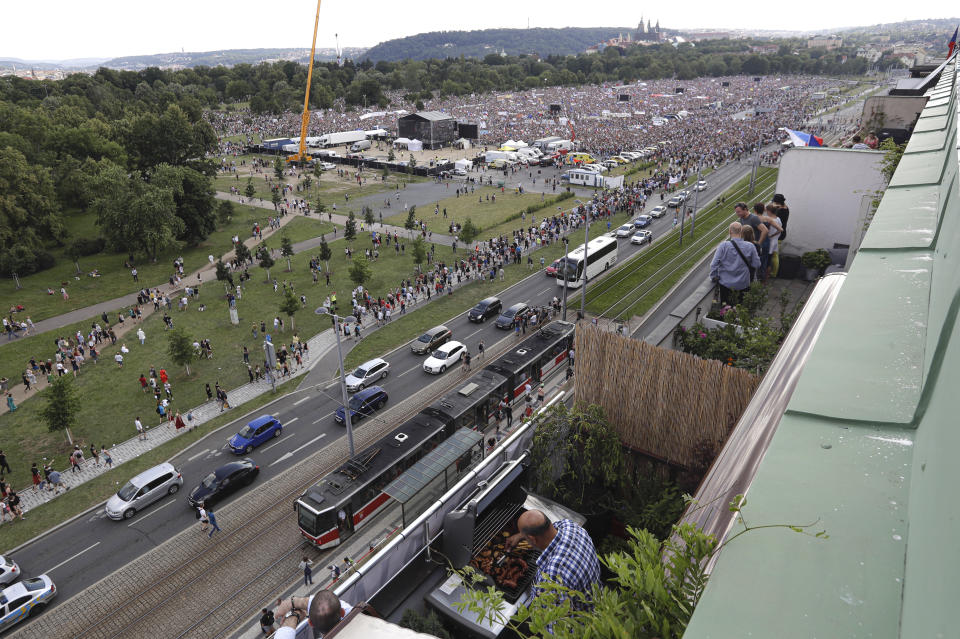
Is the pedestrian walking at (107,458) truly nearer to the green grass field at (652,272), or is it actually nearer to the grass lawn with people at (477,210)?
the green grass field at (652,272)

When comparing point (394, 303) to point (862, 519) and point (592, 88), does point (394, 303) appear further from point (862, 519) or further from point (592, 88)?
point (592, 88)

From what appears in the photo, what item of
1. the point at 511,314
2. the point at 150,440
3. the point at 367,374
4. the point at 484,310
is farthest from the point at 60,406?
the point at 511,314

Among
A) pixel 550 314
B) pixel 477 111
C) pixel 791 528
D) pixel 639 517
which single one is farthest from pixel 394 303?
pixel 477 111

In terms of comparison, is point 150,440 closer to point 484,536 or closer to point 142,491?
point 142,491

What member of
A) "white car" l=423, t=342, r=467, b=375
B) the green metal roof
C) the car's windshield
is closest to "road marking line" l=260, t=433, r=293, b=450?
the car's windshield

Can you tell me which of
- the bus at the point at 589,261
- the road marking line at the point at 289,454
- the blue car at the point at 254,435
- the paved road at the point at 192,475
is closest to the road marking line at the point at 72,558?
the paved road at the point at 192,475
